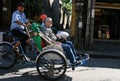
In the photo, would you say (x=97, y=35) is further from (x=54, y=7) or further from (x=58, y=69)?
(x=58, y=69)

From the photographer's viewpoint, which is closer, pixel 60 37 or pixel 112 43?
pixel 60 37

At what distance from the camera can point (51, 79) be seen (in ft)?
28.0

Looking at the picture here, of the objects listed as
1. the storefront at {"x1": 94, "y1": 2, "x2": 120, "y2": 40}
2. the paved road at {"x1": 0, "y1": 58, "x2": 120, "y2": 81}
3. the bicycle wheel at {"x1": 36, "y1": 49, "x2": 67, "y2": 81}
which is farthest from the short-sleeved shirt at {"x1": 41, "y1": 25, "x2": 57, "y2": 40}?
the storefront at {"x1": 94, "y1": 2, "x2": 120, "y2": 40}

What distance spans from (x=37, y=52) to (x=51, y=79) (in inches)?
35.8

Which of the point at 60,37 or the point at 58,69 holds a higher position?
the point at 60,37

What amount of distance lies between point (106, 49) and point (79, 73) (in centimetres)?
518

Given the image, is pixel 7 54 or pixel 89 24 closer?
pixel 7 54

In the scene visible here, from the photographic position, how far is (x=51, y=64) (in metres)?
8.63

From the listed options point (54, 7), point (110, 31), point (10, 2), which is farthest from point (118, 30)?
point (10, 2)

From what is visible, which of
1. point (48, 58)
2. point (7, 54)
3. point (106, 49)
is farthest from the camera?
point (106, 49)

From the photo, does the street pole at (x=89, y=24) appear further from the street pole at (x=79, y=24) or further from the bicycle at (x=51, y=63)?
the bicycle at (x=51, y=63)

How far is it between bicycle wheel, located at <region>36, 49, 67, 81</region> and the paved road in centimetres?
24

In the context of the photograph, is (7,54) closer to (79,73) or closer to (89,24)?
(79,73)

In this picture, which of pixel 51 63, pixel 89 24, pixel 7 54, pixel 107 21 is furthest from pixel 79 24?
pixel 51 63
